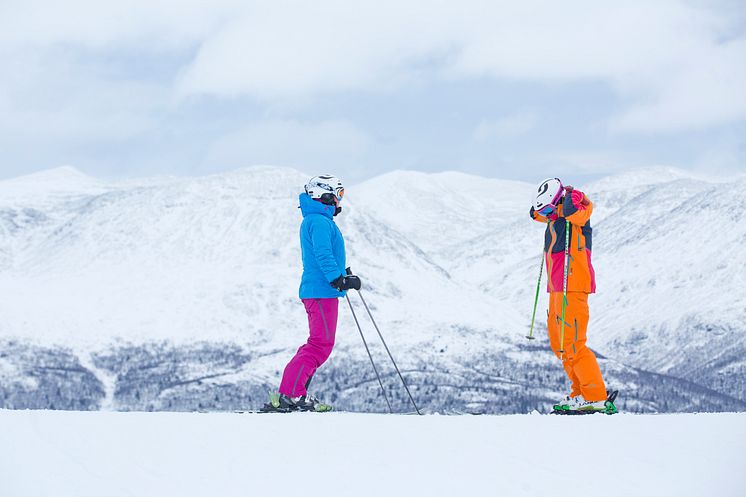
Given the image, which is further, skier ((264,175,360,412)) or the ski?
the ski

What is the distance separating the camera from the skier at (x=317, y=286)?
11.8m

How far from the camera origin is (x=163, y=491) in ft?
23.6

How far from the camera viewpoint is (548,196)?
498 inches

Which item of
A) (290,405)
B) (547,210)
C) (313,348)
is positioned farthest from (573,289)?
(290,405)

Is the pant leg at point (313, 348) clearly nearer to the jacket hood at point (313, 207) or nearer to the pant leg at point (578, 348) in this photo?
the jacket hood at point (313, 207)

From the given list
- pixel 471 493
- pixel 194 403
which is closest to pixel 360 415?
pixel 471 493

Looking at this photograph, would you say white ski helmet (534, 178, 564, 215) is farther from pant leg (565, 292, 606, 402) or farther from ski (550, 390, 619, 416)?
ski (550, 390, 619, 416)

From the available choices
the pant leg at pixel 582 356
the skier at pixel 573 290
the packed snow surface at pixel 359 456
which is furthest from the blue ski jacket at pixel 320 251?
the pant leg at pixel 582 356

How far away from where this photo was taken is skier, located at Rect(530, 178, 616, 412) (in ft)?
39.9

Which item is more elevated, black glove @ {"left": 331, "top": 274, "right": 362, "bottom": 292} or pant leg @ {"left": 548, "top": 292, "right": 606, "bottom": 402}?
black glove @ {"left": 331, "top": 274, "right": 362, "bottom": 292}

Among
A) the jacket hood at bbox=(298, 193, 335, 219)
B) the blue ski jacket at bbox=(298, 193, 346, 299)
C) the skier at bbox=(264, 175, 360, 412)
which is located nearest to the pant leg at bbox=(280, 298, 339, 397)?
the skier at bbox=(264, 175, 360, 412)

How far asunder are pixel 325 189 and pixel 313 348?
2.17 metres

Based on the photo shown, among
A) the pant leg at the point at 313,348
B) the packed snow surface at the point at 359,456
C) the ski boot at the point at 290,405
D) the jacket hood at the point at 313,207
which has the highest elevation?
the jacket hood at the point at 313,207

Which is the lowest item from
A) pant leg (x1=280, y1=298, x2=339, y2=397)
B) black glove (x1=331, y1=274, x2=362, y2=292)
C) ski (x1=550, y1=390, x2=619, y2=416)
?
ski (x1=550, y1=390, x2=619, y2=416)
